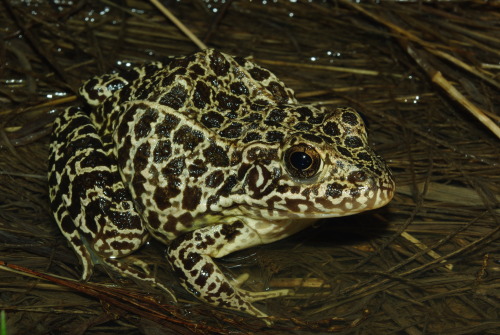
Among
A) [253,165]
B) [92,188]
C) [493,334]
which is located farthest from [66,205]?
[493,334]

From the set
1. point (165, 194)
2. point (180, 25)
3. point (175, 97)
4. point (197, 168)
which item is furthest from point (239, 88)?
point (180, 25)

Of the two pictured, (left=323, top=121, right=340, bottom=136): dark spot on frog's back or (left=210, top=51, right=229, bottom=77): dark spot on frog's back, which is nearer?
(left=323, top=121, right=340, bottom=136): dark spot on frog's back

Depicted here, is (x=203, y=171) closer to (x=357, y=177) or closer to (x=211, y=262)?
(x=211, y=262)

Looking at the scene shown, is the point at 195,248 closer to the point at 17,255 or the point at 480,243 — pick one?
the point at 17,255

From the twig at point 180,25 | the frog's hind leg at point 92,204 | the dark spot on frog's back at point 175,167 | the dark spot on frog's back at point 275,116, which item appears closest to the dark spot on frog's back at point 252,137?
the dark spot on frog's back at point 275,116

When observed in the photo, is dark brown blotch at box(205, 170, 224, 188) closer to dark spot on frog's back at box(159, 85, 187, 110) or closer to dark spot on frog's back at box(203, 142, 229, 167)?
dark spot on frog's back at box(203, 142, 229, 167)

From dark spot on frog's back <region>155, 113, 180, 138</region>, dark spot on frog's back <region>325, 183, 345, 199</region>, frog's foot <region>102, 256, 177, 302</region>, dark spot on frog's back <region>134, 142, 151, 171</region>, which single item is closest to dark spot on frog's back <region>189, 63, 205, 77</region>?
dark spot on frog's back <region>155, 113, 180, 138</region>
